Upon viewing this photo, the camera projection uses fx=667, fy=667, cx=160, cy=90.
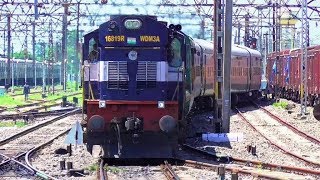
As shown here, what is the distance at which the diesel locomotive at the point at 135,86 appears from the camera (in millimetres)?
→ 14133

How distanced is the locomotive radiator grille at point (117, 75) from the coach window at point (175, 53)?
3.36ft

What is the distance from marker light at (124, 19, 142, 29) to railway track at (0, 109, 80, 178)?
3615mm

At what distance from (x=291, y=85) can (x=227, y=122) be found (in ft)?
69.1

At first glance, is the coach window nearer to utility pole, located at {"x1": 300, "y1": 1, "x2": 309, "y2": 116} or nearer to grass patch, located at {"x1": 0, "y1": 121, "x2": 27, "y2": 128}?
grass patch, located at {"x1": 0, "y1": 121, "x2": 27, "y2": 128}

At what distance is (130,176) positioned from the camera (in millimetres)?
12641

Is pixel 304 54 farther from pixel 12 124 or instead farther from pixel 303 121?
pixel 12 124

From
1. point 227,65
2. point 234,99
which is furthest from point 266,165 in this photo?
point 234,99

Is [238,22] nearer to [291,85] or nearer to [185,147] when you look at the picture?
[291,85]

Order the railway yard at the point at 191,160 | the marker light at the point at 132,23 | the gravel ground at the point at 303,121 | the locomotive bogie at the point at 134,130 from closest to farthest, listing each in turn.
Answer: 1. the railway yard at the point at 191,160
2. the locomotive bogie at the point at 134,130
3. the marker light at the point at 132,23
4. the gravel ground at the point at 303,121

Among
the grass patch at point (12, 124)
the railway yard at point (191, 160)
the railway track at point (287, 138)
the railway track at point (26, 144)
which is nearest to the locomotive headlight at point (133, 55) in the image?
the railway yard at point (191, 160)

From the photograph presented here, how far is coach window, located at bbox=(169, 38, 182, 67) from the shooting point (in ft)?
47.4

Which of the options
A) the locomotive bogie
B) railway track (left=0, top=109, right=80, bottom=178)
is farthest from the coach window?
railway track (left=0, top=109, right=80, bottom=178)

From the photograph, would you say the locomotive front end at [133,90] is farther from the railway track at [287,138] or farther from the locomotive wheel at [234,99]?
the locomotive wheel at [234,99]

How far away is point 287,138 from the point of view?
2098cm
